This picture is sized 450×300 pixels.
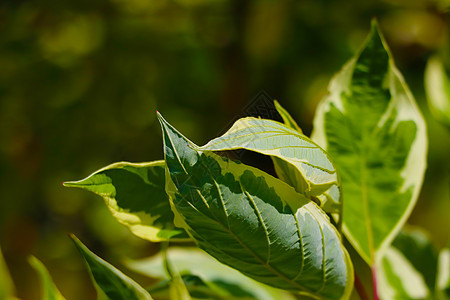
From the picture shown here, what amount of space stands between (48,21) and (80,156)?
0.42 metres

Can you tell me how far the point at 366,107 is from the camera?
40 cm

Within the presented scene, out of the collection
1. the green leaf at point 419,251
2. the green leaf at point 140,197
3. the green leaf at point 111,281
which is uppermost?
the green leaf at point 140,197

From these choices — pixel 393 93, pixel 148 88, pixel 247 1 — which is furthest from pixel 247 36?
pixel 393 93

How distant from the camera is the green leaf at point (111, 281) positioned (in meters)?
0.28

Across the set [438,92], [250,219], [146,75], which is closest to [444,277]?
[438,92]

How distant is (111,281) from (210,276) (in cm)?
21

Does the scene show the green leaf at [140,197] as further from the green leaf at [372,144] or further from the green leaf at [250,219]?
the green leaf at [372,144]

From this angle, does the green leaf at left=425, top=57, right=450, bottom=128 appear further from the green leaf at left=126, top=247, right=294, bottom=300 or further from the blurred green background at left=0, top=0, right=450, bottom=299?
the blurred green background at left=0, top=0, right=450, bottom=299

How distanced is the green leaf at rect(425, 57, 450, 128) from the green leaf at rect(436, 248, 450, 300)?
0.53 feet

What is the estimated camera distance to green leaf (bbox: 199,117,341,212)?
0.23 m

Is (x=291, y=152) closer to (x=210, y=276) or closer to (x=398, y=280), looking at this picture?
(x=210, y=276)

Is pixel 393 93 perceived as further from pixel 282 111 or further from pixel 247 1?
pixel 247 1

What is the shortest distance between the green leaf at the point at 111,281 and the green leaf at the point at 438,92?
0.45 m

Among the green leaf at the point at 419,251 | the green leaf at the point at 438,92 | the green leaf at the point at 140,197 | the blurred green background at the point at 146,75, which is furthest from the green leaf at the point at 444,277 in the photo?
the blurred green background at the point at 146,75
